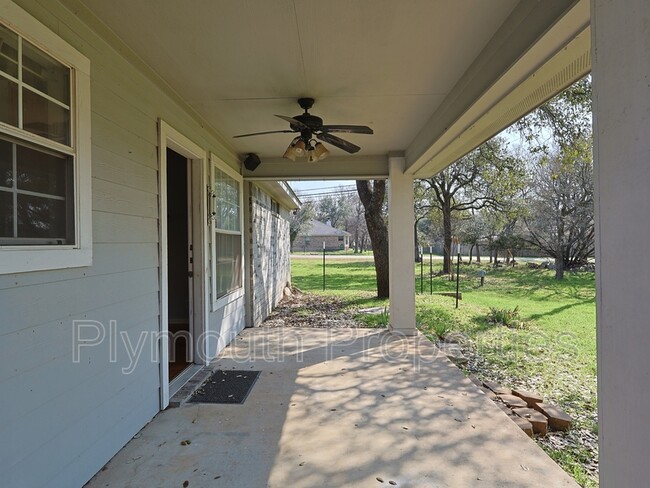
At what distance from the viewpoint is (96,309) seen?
2.10 metres

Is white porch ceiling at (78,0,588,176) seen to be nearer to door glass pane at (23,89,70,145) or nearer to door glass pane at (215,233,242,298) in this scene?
door glass pane at (23,89,70,145)

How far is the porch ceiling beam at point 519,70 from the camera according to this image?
1.70m

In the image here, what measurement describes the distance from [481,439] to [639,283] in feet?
6.13

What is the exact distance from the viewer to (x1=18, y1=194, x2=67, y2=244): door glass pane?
1.64m

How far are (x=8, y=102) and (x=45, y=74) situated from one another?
1.00ft

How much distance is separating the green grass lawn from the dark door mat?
2.42 metres

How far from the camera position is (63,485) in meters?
1.82

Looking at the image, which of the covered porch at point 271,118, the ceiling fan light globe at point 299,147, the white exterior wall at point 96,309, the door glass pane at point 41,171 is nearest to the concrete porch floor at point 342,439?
the covered porch at point 271,118

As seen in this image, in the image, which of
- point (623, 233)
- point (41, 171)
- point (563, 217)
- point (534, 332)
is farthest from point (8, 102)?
point (563, 217)

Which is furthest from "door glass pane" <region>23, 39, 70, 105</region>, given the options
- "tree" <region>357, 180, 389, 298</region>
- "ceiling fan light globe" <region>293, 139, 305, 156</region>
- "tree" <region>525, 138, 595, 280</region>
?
"tree" <region>525, 138, 595, 280</region>

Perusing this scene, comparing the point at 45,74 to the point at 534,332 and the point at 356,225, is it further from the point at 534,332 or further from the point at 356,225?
the point at 356,225

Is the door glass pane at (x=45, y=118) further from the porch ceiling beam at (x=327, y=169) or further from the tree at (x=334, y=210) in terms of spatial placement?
the tree at (x=334, y=210)

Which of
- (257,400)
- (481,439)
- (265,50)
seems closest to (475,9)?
(265,50)

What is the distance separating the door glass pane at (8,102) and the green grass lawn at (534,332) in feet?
11.5
